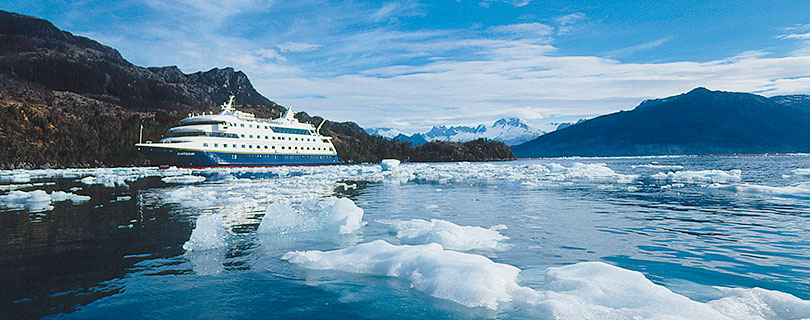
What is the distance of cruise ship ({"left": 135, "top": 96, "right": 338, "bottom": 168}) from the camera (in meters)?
48.5

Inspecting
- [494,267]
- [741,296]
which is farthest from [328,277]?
[741,296]

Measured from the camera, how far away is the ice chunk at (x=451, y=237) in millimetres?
7781

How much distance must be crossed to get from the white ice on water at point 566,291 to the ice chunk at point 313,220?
3.08 m

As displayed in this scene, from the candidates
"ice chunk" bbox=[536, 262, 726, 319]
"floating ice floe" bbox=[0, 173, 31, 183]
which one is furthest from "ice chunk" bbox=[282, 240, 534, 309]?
"floating ice floe" bbox=[0, 173, 31, 183]

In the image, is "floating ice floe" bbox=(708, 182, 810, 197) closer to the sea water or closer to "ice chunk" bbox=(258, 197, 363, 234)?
the sea water

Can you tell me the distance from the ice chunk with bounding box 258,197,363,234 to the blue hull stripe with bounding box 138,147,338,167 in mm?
Answer: 44942

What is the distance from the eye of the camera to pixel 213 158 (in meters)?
50.6

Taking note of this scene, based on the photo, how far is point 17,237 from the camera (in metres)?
8.44

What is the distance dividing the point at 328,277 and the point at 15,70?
16947cm

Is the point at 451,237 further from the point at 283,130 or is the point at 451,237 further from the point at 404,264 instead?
the point at 283,130

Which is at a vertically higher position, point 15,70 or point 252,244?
point 15,70

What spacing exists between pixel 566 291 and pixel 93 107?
384 ft

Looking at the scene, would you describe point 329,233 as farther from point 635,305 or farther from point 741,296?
point 741,296

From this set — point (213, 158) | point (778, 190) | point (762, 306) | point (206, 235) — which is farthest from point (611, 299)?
point (213, 158)
